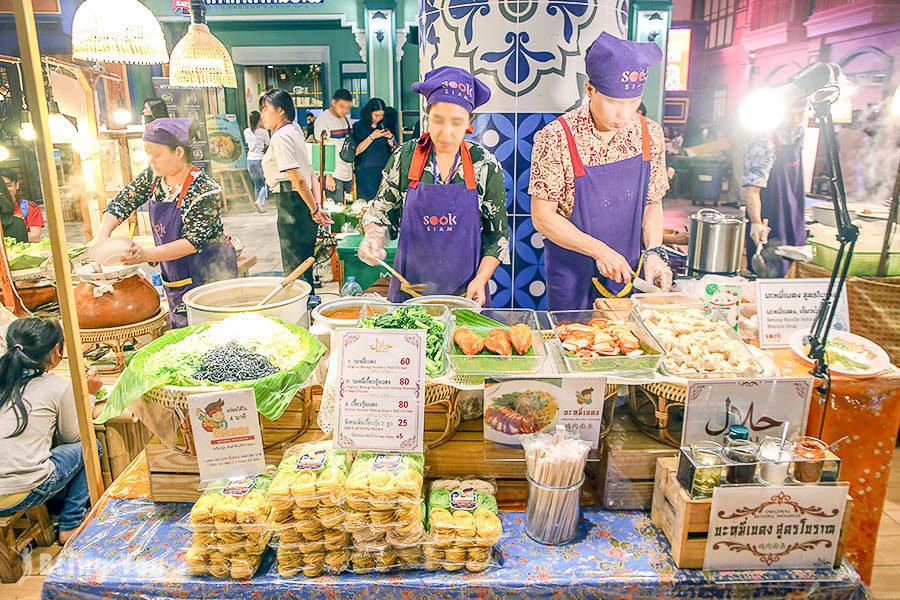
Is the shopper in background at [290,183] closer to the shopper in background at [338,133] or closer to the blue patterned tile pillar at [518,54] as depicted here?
the shopper in background at [338,133]

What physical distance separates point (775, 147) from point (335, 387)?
193 centimetres

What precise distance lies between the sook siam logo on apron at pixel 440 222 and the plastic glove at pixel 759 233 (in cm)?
120

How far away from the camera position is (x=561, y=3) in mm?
2469

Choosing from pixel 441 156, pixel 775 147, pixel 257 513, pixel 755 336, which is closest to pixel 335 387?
pixel 257 513

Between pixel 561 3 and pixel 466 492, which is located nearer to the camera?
pixel 466 492

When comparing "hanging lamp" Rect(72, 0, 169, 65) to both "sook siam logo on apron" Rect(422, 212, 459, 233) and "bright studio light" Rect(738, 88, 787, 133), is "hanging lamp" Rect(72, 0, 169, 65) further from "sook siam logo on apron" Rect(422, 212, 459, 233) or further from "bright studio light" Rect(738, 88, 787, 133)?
"bright studio light" Rect(738, 88, 787, 133)

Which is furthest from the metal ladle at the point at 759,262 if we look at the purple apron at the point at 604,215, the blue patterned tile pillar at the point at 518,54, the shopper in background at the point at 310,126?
the shopper in background at the point at 310,126

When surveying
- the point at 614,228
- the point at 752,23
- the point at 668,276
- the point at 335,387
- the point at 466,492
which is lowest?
the point at 466,492

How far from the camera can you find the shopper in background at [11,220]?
247 cm

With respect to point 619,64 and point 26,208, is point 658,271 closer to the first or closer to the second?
point 619,64

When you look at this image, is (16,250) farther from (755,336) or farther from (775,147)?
(775,147)

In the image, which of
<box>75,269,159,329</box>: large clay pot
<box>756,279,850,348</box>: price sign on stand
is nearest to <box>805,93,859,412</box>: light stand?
<box>756,279,850,348</box>: price sign on stand

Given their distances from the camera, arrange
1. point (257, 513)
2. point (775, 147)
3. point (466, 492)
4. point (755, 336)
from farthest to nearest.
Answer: point (775, 147) → point (755, 336) → point (466, 492) → point (257, 513)

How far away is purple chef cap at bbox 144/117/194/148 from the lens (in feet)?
8.40
